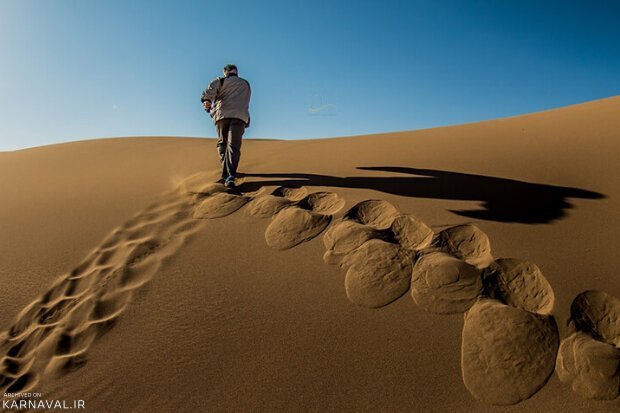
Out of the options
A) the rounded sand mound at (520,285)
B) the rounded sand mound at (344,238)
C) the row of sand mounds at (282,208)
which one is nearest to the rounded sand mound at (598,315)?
the rounded sand mound at (520,285)

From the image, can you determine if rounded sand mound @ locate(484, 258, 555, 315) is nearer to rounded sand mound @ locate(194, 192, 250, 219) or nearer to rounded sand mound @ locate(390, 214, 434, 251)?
rounded sand mound @ locate(390, 214, 434, 251)

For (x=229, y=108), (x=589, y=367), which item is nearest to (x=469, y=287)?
(x=589, y=367)

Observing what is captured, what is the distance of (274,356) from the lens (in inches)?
59.4

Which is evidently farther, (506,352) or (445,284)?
(445,284)

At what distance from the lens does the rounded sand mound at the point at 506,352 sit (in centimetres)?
127

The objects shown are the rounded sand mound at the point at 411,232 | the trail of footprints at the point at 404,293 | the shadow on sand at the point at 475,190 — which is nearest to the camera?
the trail of footprints at the point at 404,293

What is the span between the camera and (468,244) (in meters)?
2.00

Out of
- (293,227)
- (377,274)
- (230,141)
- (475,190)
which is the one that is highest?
(230,141)

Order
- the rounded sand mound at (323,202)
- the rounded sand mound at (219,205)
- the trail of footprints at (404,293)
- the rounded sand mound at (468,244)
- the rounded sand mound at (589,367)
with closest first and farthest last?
the rounded sand mound at (589,367)
the trail of footprints at (404,293)
the rounded sand mound at (468,244)
the rounded sand mound at (323,202)
the rounded sand mound at (219,205)

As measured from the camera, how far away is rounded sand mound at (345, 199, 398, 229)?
2.36m

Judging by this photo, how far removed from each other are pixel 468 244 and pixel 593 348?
785 millimetres

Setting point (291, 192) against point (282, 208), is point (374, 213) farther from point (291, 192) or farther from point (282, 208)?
point (291, 192)

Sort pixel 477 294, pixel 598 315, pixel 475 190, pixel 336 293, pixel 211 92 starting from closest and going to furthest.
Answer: pixel 598 315, pixel 477 294, pixel 336 293, pixel 475 190, pixel 211 92

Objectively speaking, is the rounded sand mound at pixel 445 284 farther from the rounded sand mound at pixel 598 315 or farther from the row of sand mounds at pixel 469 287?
the rounded sand mound at pixel 598 315
